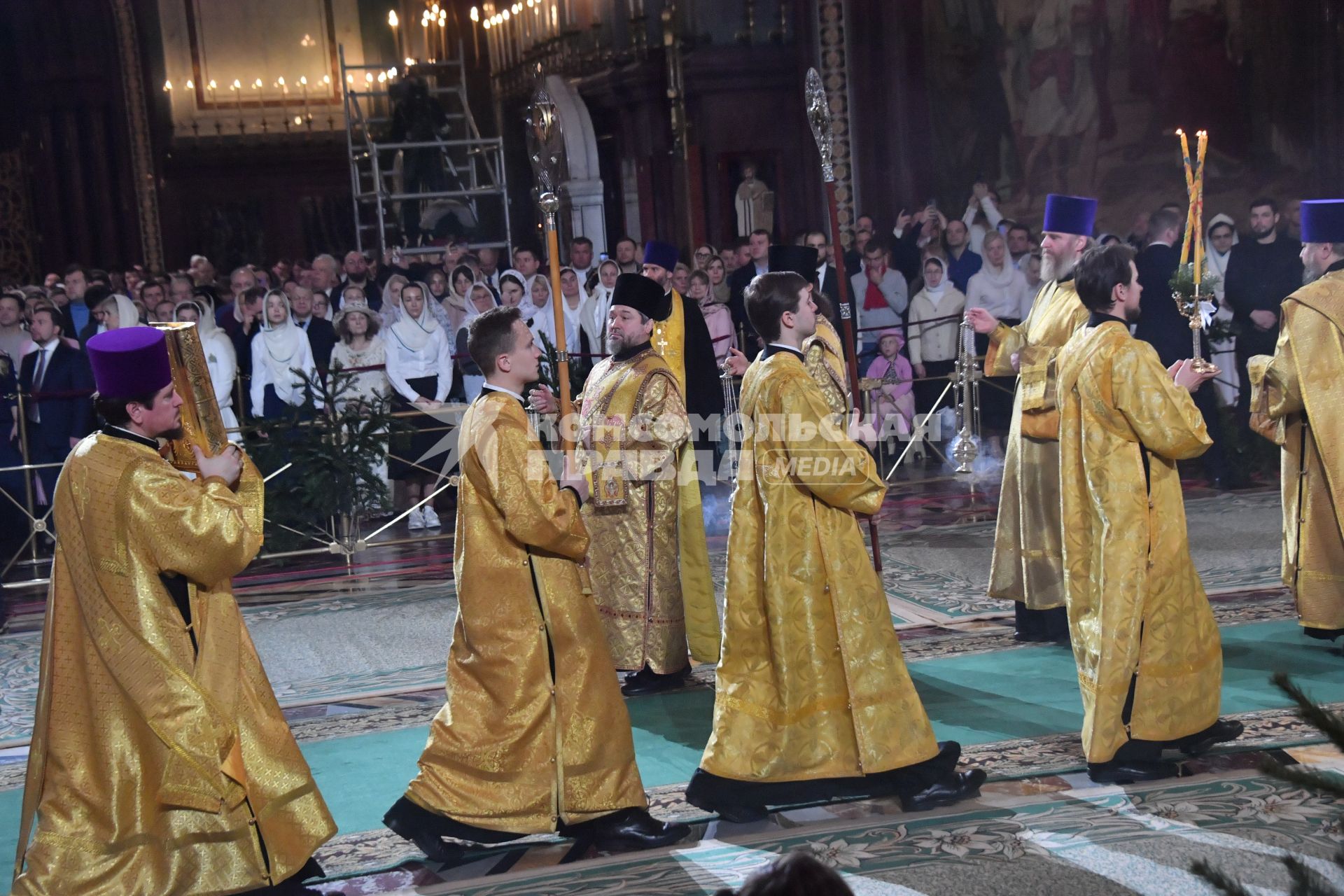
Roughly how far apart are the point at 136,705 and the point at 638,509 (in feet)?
8.25

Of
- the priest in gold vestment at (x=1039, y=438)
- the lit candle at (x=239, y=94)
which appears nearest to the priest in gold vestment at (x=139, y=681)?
the priest in gold vestment at (x=1039, y=438)

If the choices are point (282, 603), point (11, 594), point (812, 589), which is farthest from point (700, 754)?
point (11, 594)

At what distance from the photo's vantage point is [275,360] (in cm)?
997

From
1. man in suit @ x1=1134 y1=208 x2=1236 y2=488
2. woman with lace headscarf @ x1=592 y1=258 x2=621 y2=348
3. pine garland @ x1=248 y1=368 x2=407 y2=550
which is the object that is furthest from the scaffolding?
man in suit @ x1=1134 y1=208 x2=1236 y2=488

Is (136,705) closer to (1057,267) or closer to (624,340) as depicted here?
(624,340)

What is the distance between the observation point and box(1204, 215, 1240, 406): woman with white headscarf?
10.2 m

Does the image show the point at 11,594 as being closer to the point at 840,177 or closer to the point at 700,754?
the point at 700,754

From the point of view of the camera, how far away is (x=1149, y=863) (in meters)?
3.75

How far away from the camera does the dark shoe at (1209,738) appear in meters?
4.39

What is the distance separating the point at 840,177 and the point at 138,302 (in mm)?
6935

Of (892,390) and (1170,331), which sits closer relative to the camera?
(1170,331)

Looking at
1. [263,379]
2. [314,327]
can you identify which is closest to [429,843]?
[263,379]

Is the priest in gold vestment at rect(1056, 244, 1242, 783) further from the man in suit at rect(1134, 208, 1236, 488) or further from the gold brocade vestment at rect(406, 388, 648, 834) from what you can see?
the man in suit at rect(1134, 208, 1236, 488)

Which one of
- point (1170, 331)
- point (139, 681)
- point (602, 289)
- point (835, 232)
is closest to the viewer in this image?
point (139, 681)
